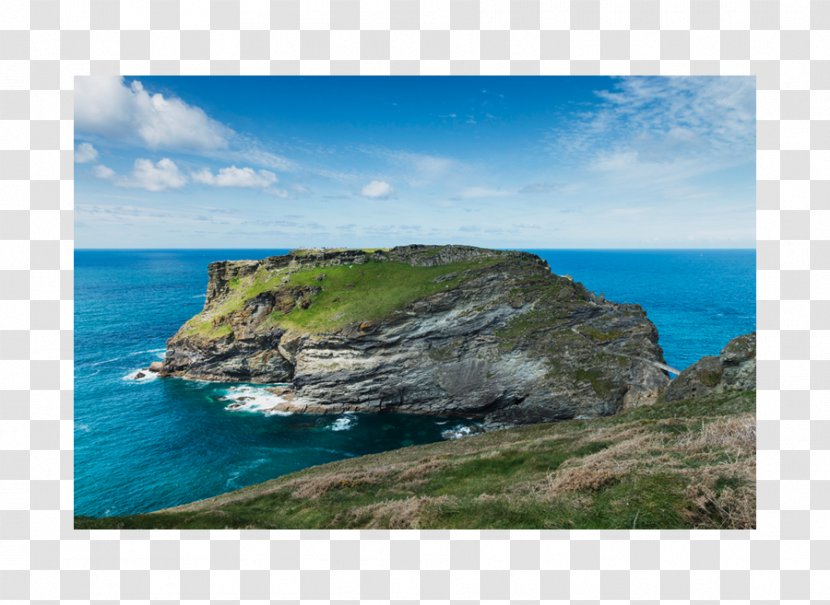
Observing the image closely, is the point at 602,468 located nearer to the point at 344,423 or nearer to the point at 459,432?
the point at 459,432

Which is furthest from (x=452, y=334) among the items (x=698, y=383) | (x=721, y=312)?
(x=721, y=312)

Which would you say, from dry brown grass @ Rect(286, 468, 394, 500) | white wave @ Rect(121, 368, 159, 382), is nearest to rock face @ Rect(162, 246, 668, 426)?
white wave @ Rect(121, 368, 159, 382)

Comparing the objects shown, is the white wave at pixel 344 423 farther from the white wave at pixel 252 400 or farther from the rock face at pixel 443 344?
the white wave at pixel 252 400

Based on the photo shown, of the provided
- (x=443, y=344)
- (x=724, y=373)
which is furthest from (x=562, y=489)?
(x=443, y=344)

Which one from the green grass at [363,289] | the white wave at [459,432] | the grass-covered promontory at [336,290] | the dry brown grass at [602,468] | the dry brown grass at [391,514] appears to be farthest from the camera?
the grass-covered promontory at [336,290]

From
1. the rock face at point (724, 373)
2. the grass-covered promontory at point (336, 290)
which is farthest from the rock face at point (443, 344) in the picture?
the rock face at point (724, 373)
